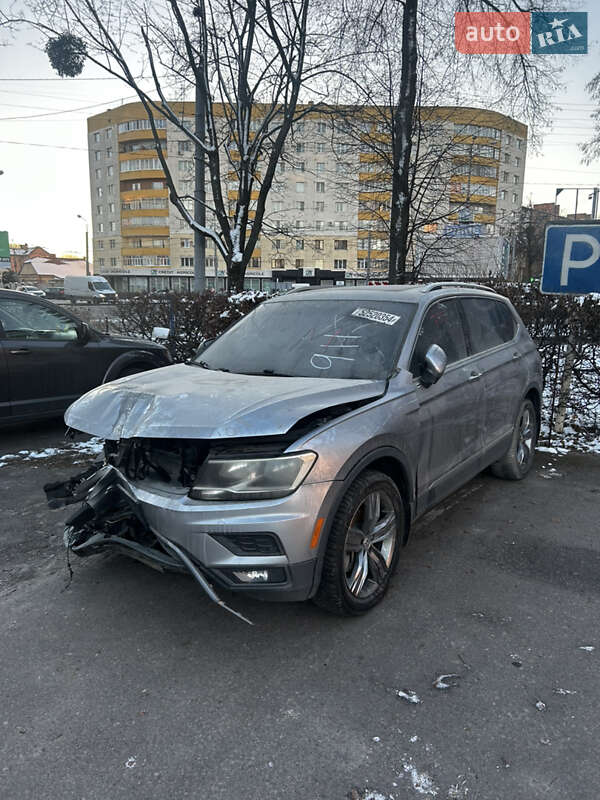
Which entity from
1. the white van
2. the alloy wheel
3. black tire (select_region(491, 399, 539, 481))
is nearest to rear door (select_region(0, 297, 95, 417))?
the alloy wheel

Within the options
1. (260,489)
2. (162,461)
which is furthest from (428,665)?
(162,461)

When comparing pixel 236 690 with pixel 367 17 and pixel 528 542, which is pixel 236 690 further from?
pixel 367 17

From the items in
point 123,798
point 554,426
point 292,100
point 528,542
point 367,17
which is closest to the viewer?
point 123,798

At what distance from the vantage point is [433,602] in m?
3.18

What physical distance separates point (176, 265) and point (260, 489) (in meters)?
80.0

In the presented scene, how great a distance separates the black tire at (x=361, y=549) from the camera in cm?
273

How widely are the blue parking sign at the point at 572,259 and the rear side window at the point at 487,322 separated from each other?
1.67 metres

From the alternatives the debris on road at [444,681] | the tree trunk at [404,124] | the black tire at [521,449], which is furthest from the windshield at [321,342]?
the tree trunk at [404,124]

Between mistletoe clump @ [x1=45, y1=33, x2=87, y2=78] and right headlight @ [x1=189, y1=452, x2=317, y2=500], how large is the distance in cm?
1165

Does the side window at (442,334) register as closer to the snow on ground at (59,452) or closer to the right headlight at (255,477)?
the right headlight at (255,477)

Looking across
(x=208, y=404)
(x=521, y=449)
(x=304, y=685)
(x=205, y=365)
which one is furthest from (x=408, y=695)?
(x=521, y=449)

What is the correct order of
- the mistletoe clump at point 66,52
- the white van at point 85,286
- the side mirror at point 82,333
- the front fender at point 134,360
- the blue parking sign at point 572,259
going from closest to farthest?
Result: the blue parking sign at point 572,259
the front fender at point 134,360
the side mirror at point 82,333
the mistletoe clump at point 66,52
the white van at point 85,286

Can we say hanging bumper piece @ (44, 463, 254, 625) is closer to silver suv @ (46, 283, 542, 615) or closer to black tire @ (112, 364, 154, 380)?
silver suv @ (46, 283, 542, 615)

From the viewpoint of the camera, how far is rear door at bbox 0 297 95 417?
617 cm
